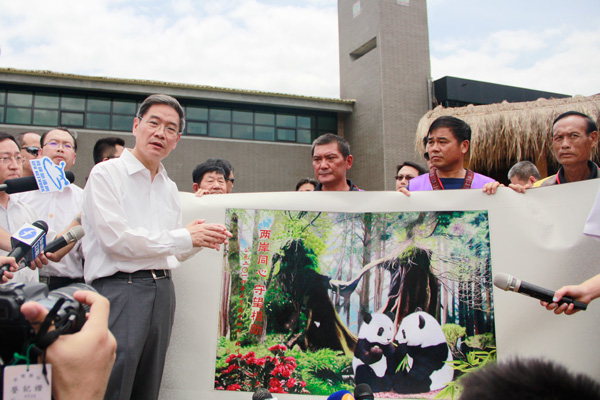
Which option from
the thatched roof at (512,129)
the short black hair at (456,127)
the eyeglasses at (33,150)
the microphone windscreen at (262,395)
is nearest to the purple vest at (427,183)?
the short black hair at (456,127)

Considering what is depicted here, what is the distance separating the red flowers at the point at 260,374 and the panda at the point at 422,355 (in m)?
0.57

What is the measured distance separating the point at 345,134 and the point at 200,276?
16.5 meters

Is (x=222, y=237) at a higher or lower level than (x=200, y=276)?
higher

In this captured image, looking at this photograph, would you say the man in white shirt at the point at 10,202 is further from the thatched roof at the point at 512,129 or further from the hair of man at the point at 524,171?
the thatched roof at the point at 512,129

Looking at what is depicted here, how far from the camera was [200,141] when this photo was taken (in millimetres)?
16547

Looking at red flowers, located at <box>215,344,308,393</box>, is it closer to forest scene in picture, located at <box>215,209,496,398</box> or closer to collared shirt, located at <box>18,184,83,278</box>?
forest scene in picture, located at <box>215,209,496,398</box>

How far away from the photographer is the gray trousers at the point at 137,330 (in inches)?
77.5

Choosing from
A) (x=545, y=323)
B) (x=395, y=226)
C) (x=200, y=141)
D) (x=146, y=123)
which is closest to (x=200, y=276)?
(x=146, y=123)

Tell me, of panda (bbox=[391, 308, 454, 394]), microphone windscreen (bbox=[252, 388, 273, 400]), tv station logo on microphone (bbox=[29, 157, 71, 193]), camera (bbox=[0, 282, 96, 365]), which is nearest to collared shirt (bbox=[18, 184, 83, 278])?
tv station logo on microphone (bbox=[29, 157, 71, 193])

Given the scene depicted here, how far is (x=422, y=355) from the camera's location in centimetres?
253

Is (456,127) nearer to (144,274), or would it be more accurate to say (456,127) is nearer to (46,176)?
(144,274)

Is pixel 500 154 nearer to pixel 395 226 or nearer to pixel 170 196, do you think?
pixel 395 226

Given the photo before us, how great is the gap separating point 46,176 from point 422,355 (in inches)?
90.2

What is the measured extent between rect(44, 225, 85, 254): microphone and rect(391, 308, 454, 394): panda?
175cm
